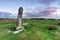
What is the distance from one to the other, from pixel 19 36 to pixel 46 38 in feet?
16.5

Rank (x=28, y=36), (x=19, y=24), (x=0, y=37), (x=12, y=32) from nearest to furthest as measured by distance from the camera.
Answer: (x=28, y=36), (x=0, y=37), (x=12, y=32), (x=19, y=24)

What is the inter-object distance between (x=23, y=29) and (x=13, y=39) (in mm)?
5221

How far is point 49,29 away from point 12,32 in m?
8.72

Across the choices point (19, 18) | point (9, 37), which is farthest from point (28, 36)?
point (19, 18)

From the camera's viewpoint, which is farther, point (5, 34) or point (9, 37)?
point (5, 34)

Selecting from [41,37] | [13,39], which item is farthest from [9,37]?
[41,37]

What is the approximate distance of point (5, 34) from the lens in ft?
114

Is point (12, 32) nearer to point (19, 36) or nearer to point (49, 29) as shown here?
point (19, 36)

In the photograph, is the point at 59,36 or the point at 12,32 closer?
the point at 59,36

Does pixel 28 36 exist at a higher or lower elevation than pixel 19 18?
lower

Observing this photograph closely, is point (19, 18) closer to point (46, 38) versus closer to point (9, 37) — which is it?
point (9, 37)

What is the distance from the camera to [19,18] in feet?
128

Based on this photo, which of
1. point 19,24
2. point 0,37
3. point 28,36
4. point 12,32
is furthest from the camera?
point 19,24

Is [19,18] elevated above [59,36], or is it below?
above
